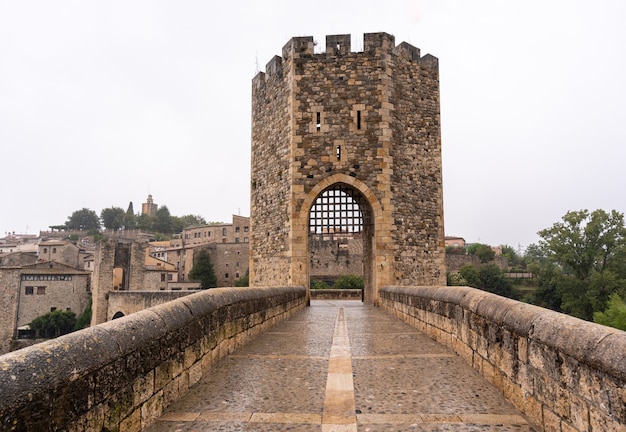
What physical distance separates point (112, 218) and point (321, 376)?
353 ft

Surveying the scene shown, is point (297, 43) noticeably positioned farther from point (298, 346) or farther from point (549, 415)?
point (549, 415)

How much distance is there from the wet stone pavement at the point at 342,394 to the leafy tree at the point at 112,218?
342ft

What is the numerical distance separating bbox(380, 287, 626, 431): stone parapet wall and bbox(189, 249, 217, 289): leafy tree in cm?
4923

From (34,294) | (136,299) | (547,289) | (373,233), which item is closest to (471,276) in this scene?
(547,289)

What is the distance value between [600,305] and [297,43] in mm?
28683

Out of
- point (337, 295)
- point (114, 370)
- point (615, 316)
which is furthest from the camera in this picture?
point (615, 316)

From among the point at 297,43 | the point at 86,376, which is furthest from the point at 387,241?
the point at 86,376

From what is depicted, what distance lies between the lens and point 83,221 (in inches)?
3969

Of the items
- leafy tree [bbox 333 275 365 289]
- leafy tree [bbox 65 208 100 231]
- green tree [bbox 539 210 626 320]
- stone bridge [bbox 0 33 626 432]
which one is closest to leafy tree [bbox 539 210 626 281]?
green tree [bbox 539 210 626 320]

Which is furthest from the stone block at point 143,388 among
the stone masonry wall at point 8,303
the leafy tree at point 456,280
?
the stone masonry wall at point 8,303

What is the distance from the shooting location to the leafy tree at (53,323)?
37500 mm

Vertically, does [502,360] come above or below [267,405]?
above

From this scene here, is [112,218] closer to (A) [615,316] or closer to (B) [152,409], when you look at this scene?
(A) [615,316]

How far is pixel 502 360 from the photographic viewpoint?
3312 mm
